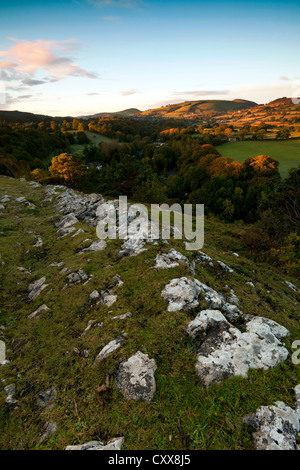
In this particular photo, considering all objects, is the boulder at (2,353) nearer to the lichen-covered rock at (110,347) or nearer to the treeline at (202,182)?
the lichen-covered rock at (110,347)

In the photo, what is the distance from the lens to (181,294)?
6.54 metres

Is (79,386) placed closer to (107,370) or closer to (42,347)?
(107,370)

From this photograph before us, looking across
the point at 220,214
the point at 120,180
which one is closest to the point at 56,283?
the point at 120,180

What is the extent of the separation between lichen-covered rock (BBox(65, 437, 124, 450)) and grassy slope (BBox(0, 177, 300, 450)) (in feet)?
0.35

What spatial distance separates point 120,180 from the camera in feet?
144

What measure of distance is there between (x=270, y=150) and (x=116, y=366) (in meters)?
104

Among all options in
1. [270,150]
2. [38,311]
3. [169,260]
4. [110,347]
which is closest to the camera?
[110,347]

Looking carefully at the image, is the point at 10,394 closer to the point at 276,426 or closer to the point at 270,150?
the point at 276,426

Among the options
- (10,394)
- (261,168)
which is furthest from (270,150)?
(10,394)

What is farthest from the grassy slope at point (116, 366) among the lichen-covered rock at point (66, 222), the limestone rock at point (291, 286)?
the lichen-covered rock at point (66, 222)

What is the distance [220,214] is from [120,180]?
26.9 m

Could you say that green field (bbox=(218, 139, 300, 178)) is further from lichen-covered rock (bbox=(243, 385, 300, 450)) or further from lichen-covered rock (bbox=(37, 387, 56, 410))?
lichen-covered rock (bbox=(37, 387, 56, 410))
